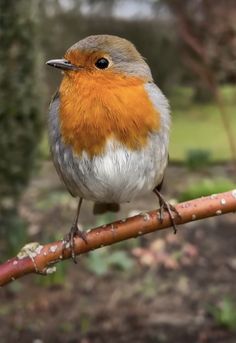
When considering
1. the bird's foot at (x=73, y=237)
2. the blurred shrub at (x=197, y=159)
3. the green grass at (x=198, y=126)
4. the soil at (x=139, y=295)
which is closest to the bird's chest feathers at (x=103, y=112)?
the bird's foot at (x=73, y=237)

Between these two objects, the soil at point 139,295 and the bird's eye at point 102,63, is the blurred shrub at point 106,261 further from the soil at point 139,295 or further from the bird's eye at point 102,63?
the bird's eye at point 102,63

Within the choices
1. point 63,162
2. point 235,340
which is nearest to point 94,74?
point 63,162

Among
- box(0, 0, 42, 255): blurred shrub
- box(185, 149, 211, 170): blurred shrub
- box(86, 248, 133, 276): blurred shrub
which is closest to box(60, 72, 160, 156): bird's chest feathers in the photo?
box(0, 0, 42, 255): blurred shrub

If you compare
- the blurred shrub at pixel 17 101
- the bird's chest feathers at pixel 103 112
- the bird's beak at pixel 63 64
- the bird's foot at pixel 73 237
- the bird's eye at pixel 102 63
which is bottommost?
the blurred shrub at pixel 17 101

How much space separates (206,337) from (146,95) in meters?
2.45

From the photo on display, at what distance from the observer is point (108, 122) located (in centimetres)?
194

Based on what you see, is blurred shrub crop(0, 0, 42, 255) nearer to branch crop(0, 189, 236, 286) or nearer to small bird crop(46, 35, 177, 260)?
small bird crop(46, 35, 177, 260)

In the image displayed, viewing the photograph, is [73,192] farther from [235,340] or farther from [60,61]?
[235,340]

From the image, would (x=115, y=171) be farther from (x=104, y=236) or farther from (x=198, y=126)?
(x=198, y=126)

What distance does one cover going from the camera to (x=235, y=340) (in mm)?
4023

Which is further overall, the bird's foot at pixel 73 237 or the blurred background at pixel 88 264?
the blurred background at pixel 88 264

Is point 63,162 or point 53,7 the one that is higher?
point 63,162

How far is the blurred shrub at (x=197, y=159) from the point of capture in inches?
299

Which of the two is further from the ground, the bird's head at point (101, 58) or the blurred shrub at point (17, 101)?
the bird's head at point (101, 58)
